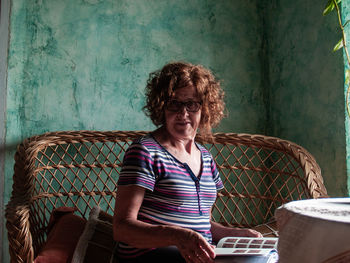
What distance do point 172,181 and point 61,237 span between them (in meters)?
0.50

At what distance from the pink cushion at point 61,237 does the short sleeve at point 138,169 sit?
0.38 m

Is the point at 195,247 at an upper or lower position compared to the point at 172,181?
lower

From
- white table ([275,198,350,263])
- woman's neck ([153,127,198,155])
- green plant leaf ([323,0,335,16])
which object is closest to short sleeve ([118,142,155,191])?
woman's neck ([153,127,198,155])

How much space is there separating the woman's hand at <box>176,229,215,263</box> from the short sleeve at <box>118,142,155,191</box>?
22 cm

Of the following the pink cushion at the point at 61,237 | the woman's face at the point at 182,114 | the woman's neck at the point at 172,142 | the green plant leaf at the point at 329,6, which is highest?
the green plant leaf at the point at 329,6

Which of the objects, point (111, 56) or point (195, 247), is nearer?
point (195, 247)

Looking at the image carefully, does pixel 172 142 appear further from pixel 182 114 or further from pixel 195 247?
pixel 195 247

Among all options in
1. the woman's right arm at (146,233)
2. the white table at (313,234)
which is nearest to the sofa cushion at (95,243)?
the woman's right arm at (146,233)

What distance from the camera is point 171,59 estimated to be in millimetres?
2131

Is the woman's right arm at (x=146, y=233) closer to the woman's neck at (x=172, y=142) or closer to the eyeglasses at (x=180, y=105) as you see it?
the woman's neck at (x=172, y=142)

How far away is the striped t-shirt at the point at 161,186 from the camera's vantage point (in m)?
1.16

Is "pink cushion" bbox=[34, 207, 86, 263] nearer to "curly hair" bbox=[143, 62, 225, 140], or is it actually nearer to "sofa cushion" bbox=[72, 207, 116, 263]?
"sofa cushion" bbox=[72, 207, 116, 263]

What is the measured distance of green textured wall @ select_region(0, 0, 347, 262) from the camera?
184 centimetres

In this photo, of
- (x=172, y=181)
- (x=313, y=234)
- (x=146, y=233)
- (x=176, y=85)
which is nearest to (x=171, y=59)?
(x=176, y=85)
